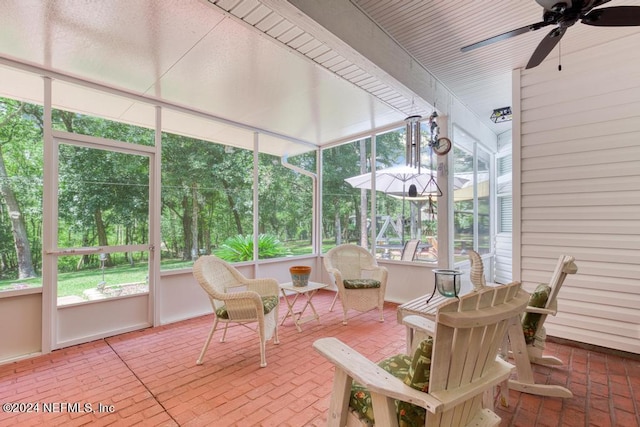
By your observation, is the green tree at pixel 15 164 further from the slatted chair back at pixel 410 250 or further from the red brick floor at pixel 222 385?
the slatted chair back at pixel 410 250

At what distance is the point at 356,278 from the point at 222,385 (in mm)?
2406

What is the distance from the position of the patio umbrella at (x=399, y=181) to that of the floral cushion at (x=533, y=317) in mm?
1843

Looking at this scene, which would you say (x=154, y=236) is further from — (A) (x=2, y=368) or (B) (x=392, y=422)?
(B) (x=392, y=422)

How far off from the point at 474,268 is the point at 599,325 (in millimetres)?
1821

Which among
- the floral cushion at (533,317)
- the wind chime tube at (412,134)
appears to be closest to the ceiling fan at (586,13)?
the wind chime tube at (412,134)

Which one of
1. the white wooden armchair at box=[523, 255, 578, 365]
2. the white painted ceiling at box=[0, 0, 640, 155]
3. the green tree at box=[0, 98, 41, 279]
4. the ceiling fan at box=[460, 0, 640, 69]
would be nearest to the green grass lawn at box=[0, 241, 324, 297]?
the green tree at box=[0, 98, 41, 279]

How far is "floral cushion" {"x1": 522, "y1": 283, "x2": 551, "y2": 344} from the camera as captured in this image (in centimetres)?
219

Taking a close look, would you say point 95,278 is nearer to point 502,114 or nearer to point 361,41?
point 361,41

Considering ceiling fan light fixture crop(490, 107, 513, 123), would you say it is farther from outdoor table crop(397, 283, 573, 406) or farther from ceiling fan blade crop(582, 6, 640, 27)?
outdoor table crop(397, 283, 573, 406)

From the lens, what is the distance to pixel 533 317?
2248mm

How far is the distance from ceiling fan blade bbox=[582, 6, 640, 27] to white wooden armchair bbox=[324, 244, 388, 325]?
2931 mm

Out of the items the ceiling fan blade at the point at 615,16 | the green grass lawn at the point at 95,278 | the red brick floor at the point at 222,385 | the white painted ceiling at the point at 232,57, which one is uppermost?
the white painted ceiling at the point at 232,57

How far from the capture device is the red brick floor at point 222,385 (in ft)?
6.25

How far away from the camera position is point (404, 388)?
1.10 m
